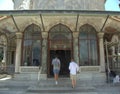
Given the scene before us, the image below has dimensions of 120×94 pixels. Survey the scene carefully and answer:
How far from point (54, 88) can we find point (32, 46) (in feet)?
16.6

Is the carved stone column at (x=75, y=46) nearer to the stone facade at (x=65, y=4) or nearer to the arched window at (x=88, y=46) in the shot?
the arched window at (x=88, y=46)

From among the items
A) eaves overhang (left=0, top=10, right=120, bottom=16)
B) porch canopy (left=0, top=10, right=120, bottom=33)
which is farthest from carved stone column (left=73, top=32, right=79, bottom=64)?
eaves overhang (left=0, top=10, right=120, bottom=16)

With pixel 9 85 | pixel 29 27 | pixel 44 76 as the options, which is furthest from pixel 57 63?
pixel 29 27

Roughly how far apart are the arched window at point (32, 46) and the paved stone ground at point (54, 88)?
1925 mm

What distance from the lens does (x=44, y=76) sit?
53.6 feet

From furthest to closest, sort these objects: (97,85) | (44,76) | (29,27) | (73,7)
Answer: (73,7)
(29,27)
(44,76)
(97,85)

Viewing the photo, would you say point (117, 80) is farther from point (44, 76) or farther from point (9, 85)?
point (9, 85)

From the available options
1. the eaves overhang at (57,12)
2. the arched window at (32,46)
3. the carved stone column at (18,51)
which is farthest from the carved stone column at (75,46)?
the carved stone column at (18,51)

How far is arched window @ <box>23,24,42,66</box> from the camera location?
56.1ft

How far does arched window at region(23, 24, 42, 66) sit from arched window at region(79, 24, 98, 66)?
10.5ft

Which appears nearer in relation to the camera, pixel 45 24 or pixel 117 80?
pixel 117 80

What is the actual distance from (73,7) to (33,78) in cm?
707

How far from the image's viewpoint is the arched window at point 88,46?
17.0 metres

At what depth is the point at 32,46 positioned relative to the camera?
56.5ft
